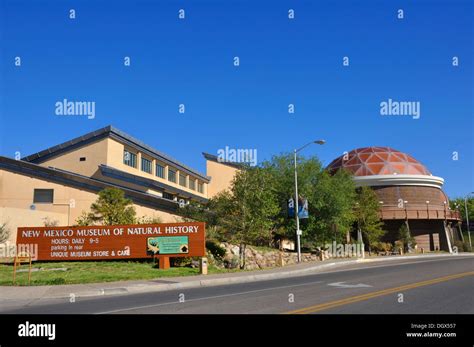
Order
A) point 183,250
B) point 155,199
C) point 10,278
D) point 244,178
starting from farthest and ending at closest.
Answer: point 155,199 < point 244,178 < point 183,250 < point 10,278

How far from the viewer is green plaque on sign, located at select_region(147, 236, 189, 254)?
25.3 metres

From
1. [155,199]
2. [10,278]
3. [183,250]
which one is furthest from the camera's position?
[155,199]

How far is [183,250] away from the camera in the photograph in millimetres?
25312

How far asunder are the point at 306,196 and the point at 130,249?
18.1m

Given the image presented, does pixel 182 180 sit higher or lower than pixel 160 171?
lower

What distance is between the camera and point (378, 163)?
237ft

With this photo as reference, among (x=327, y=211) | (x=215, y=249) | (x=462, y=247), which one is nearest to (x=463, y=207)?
(x=462, y=247)

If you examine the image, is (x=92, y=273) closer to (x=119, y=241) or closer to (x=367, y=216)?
(x=119, y=241)

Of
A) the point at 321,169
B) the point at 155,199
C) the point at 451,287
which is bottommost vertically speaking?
the point at 451,287

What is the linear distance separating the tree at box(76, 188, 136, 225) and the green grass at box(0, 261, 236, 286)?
5.58 m

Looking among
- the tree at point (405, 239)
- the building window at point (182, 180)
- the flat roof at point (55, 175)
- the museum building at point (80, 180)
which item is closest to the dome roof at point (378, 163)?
the tree at point (405, 239)

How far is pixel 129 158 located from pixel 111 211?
14.0 meters
